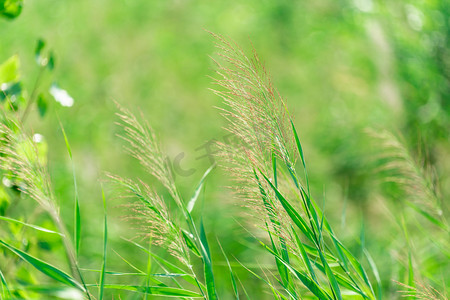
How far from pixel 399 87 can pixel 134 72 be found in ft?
6.69

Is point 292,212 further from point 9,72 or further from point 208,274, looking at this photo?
point 9,72

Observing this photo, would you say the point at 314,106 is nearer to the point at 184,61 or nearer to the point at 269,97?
the point at 184,61

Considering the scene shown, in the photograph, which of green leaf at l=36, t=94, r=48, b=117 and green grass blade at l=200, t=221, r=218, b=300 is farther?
green leaf at l=36, t=94, r=48, b=117

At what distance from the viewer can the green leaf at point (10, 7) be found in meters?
1.35

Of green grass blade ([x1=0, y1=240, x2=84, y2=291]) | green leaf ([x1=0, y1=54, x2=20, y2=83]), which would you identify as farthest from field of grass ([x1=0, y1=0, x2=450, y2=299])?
green grass blade ([x1=0, y1=240, x2=84, y2=291])

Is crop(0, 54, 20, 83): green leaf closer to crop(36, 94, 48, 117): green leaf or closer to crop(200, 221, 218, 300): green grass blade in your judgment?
crop(36, 94, 48, 117): green leaf

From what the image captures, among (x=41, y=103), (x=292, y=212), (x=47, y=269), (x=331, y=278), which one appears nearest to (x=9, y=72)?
(x=41, y=103)

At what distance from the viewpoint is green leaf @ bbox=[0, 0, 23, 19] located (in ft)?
4.43

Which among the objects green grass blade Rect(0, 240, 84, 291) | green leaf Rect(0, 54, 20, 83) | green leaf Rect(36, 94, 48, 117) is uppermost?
green leaf Rect(0, 54, 20, 83)

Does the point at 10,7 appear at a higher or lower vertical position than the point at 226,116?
higher

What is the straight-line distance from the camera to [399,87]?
3.34 m

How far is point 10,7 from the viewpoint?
1.36 metres

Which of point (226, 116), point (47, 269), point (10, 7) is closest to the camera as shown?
point (47, 269)

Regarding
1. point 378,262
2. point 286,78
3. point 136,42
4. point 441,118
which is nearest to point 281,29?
point 286,78
